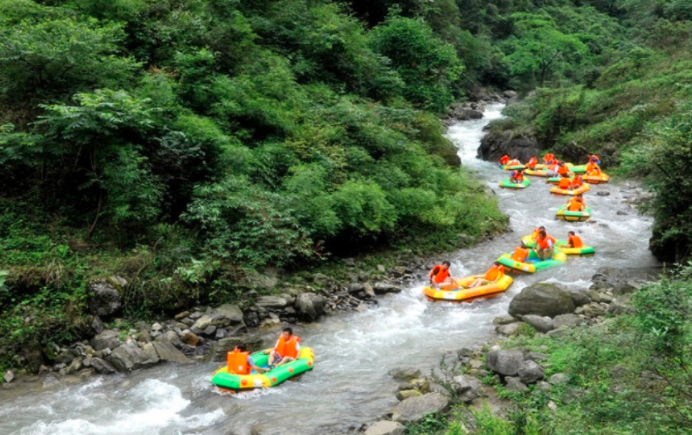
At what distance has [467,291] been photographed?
12.3 meters

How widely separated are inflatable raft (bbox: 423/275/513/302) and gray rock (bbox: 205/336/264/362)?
411 cm

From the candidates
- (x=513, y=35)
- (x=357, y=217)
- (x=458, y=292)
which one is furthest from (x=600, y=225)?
(x=513, y=35)

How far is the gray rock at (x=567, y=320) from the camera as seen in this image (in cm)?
950

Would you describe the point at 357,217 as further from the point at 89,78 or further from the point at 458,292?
the point at 89,78

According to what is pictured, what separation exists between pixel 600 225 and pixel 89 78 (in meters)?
14.8

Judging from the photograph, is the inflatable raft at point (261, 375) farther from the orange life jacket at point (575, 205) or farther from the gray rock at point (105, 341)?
the orange life jacket at point (575, 205)

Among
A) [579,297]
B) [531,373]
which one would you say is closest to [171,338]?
[531,373]

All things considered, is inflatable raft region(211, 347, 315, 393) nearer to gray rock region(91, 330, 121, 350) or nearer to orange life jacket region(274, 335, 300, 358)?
orange life jacket region(274, 335, 300, 358)

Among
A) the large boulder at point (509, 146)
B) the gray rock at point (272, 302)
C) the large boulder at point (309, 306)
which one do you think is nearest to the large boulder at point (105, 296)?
the gray rock at point (272, 302)

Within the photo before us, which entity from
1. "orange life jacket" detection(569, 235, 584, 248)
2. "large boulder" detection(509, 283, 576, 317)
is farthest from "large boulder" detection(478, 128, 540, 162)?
"large boulder" detection(509, 283, 576, 317)

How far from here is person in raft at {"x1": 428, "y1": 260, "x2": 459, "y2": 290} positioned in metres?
12.4

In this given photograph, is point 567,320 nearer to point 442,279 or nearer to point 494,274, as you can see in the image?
point 494,274

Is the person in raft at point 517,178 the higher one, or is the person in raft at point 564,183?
the person in raft at point 517,178

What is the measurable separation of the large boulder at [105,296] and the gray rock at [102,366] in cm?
87
